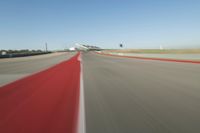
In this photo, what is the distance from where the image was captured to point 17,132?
13.8ft

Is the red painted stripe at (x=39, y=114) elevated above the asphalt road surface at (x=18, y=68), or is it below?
above

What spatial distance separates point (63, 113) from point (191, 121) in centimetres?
304

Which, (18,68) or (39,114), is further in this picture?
(18,68)

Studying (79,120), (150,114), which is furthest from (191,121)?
(79,120)

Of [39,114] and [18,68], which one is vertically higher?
[39,114]

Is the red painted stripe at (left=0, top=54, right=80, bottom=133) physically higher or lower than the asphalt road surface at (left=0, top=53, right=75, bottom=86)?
higher

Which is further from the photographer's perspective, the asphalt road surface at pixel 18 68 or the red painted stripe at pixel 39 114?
the asphalt road surface at pixel 18 68

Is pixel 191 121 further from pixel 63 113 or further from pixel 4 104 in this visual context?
pixel 4 104

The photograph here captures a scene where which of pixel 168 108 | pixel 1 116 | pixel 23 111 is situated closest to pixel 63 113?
pixel 23 111

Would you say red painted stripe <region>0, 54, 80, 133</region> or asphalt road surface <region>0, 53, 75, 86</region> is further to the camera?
asphalt road surface <region>0, 53, 75, 86</region>

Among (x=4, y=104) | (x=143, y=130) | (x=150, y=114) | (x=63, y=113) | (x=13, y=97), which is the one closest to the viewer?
(x=143, y=130)

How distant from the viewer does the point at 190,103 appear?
5996 millimetres

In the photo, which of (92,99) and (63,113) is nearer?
(63,113)

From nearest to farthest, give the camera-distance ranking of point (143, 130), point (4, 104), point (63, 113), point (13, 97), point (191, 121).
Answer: point (143, 130) → point (191, 121) → point (63, 113) → point (4, 104) → point (13, 97)
